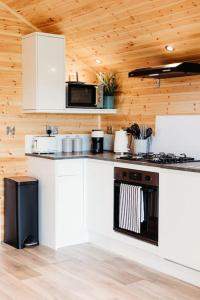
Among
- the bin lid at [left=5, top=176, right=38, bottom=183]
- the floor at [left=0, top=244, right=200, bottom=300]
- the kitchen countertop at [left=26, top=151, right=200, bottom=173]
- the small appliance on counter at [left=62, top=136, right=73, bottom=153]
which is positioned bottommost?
the floor at [left=0, top=244, right=200, bottom=300]

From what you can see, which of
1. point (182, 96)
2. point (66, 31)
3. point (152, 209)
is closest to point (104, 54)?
point (66, 31)

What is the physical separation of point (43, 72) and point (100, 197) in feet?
4.74

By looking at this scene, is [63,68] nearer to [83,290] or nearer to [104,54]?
[104,54]

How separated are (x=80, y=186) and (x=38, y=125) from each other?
0.89 metres

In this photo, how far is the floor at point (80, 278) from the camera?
3578 mm

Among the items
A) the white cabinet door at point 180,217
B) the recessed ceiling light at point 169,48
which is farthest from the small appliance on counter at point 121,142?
the white cabinet door at point 180,217

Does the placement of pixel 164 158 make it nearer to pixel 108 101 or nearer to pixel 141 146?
pixel 141 146

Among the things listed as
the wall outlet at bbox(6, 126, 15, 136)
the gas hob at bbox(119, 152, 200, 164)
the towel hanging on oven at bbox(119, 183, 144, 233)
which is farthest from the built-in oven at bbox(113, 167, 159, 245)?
the wall outlet at bbox(6, 126, 15, 136)

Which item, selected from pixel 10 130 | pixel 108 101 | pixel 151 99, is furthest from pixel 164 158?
pixel 10 130

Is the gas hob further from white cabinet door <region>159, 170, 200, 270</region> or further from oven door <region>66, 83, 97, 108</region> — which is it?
oven door <region>66, 83, 97, 108</region>

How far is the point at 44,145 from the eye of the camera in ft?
16.8

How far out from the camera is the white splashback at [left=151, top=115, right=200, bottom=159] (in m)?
4.45

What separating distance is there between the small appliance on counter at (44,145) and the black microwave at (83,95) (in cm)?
44

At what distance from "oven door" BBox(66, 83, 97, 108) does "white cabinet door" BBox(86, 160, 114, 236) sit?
0.73m
